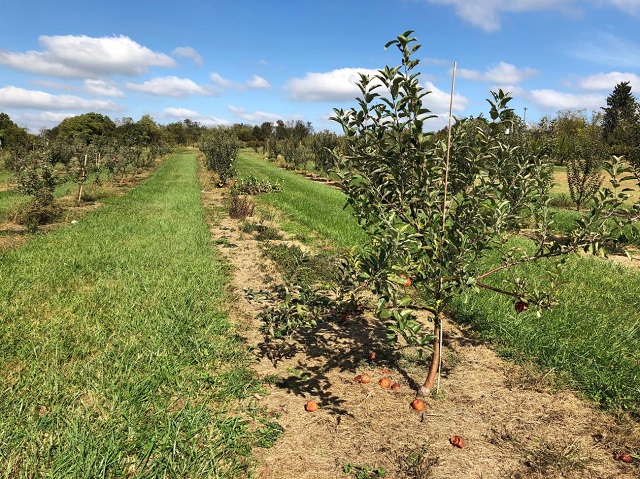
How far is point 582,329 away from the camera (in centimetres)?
499

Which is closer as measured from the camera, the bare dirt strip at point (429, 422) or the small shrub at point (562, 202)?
the bare dirt strip at point (429, 422)

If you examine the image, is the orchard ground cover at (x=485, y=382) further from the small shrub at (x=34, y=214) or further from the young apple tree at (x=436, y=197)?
the small shrub at (x=34, y=214)

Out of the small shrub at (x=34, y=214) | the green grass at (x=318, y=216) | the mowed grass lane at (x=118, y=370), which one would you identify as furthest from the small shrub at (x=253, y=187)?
the mowed grass lane at (x=118, y=370)

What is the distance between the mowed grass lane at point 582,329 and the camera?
3.84 metres

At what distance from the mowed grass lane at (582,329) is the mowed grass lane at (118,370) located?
2550mm

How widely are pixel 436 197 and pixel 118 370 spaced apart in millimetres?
3637

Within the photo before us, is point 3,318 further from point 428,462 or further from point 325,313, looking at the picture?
point 428,462

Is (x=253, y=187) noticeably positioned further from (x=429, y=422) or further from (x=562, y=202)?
(x=429, y=422)

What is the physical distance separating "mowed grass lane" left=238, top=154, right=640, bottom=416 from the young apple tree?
19.5 inches

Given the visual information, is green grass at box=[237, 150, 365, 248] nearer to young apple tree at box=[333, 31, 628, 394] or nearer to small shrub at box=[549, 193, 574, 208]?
young apple tree at box=[333, 31, 628, 394]

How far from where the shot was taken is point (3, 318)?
16.0 feet

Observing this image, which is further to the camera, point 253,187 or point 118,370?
point 253,187

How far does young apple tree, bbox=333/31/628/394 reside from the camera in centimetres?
283

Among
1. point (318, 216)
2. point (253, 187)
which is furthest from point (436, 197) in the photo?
point (253, 187)
